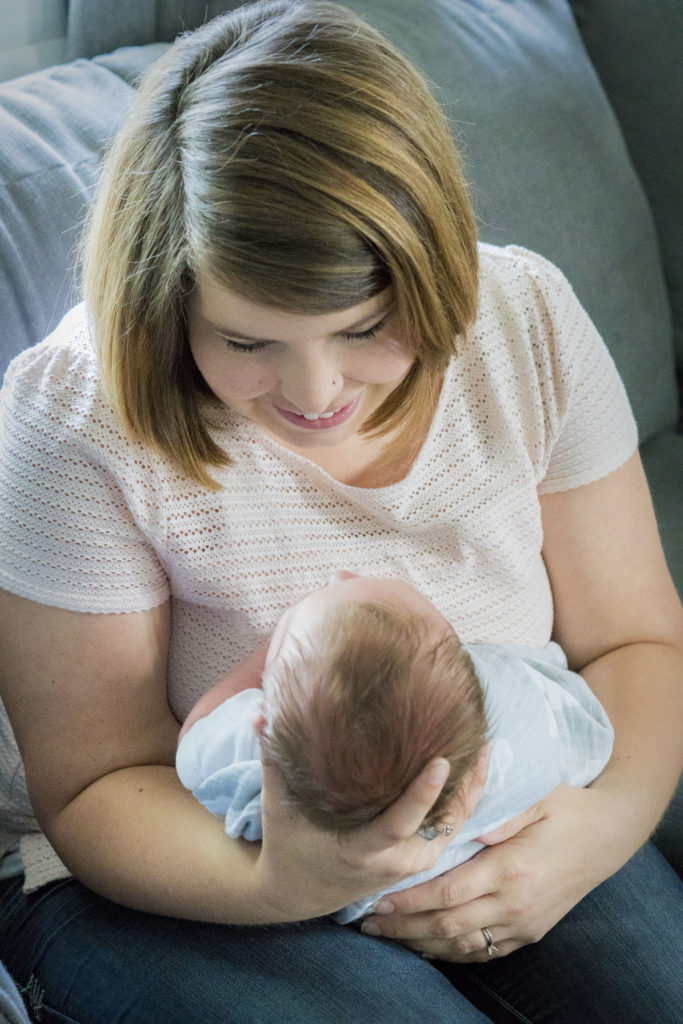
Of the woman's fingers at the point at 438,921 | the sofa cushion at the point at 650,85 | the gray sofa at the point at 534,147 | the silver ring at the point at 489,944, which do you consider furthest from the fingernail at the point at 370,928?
the sofa cushion at the point at 650,85

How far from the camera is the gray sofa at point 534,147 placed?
43.7 inches

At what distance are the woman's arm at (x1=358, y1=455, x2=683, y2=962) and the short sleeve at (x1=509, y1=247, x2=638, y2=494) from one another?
0.09 feet

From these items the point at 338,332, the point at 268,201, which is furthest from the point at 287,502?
the point at 268,201

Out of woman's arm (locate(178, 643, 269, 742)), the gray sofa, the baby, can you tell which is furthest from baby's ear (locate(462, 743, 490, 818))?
the gray sofa

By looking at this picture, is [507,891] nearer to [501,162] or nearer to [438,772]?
[438,772]

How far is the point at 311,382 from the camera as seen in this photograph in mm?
859

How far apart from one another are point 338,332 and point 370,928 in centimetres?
61

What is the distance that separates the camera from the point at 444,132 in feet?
2.96

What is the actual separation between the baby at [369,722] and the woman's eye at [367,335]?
0.76 feet

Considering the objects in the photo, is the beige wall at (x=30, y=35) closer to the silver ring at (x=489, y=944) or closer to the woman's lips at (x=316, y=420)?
the woman's lips at (x=316, y=420)

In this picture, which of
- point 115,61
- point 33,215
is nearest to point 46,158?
point 33,215

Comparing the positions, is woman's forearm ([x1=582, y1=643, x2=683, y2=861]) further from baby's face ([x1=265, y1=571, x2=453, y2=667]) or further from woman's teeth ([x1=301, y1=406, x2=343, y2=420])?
woman's teeth ([x1=301, y1=406, x2=343, y2=420])

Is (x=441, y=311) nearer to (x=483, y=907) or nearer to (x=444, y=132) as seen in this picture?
(x=444, y=132)

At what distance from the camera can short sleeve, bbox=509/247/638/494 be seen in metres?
1.14
